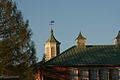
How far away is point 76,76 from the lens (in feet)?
172

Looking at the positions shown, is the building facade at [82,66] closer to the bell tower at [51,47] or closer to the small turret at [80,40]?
the small turret at [80,40]

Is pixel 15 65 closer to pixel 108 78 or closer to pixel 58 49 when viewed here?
pixel 108 78

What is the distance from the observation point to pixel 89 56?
53.9 metres

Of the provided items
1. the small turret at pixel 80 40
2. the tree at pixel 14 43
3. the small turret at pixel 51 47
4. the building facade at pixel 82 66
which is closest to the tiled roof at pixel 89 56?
the building facade at pixel 82 66

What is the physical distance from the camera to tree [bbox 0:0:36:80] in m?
41.9

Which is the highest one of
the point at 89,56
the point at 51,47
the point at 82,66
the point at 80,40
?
the point at 80,40

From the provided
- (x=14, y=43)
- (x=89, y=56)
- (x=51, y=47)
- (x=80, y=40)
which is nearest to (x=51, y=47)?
(x=51, y=47)

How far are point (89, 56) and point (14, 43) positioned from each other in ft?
45.2

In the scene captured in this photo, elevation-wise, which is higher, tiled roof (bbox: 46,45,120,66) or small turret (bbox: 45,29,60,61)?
small turret (bbox: 45,29,60,61)

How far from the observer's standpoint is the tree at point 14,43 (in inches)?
1650

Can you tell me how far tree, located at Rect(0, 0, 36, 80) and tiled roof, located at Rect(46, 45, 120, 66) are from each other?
32.5 ft

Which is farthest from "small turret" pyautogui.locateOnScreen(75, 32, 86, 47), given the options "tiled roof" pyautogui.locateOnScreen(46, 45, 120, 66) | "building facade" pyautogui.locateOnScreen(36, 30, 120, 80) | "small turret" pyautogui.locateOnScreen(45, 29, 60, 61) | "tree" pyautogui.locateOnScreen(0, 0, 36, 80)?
"tree" pyautogui.locateOnScreen(0, 0, 36, 80)

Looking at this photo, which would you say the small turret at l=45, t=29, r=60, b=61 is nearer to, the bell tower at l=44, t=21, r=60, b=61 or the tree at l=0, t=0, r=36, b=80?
the bell tower at l=44, t=21, r=60, b=61

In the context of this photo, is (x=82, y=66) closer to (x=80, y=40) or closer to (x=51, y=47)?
(x=80, y=40)
